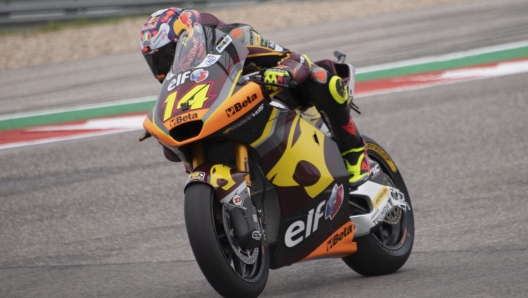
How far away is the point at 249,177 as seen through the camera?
4.29 m

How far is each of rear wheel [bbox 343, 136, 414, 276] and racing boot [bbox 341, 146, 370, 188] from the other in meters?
0.17

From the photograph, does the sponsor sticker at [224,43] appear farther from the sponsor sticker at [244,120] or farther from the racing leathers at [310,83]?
the sponsor sticker at [244,120]

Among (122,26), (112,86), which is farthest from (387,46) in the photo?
(122,26)

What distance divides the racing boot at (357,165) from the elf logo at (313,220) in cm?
24

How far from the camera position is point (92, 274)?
17.9 ft

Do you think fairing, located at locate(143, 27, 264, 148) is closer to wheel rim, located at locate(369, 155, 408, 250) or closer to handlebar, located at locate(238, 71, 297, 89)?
handlebar, located at locate(238, 71, 297, 89)

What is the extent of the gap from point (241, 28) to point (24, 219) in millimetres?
3096

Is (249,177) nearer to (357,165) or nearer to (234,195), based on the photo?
(234,195)

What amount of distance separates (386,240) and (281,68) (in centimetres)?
143

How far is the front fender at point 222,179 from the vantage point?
4.10m

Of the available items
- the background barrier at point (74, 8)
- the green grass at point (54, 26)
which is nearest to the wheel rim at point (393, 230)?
the green grass at point (54, 26)

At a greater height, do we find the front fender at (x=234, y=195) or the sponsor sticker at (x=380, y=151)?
the front fender at (x=234, y=195)

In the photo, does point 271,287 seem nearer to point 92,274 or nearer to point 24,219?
point 92,274

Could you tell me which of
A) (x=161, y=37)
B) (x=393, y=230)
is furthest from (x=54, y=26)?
(x=161, y=37)
